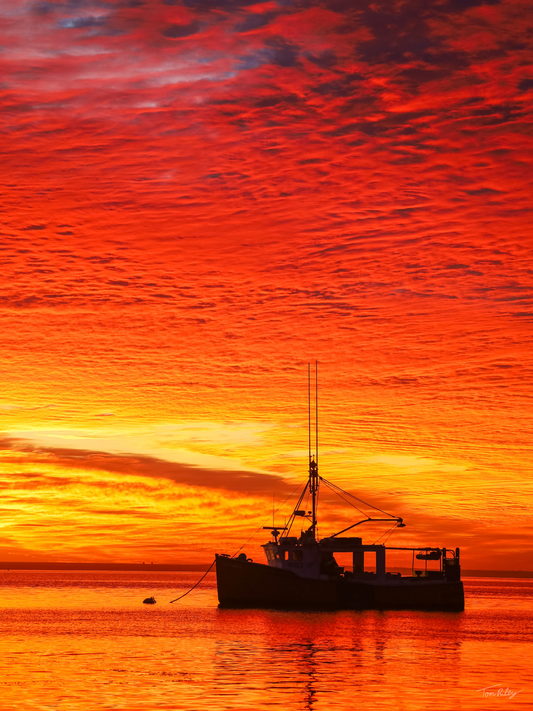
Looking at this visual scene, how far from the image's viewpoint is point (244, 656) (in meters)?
59.4

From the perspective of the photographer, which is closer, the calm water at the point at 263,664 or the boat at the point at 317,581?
the calm water at the point at 263,664

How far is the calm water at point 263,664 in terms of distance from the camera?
41.2 meters

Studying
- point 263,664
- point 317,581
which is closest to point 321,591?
point 317,581

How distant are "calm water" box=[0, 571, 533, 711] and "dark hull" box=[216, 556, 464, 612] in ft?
15.2

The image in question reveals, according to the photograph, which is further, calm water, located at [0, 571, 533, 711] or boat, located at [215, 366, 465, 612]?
boat, located at [215, 366, 465, 612]

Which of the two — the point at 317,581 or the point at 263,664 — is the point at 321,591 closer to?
the point at 317,581

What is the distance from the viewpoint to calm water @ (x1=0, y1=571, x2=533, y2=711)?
41.2 meters

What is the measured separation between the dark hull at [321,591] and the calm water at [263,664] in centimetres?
463

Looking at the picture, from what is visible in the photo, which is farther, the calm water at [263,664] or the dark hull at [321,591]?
the dark hull at [321,591]

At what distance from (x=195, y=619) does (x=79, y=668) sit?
171ft

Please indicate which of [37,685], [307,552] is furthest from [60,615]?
[37,685]

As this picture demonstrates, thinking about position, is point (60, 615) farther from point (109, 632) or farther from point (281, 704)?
point (281, 704)

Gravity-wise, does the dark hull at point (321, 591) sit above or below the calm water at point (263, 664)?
below

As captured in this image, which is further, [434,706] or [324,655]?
[324,655]
